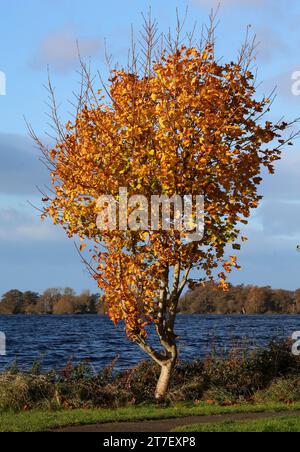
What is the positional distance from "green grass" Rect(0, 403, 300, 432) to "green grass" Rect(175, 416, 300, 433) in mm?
1831

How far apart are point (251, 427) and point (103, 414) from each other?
3.75 meters

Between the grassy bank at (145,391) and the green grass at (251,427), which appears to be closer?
the green grass at (251,427)

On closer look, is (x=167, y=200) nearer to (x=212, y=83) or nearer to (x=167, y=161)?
(x=167, y=161)

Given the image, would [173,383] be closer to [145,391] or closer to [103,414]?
[145,391]

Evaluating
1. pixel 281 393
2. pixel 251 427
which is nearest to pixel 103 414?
pixel 251 427

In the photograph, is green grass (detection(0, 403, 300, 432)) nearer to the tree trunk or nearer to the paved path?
the paved path

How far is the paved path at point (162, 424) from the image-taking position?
583 inches

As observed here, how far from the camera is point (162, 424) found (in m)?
15.4

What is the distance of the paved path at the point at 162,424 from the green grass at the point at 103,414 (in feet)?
1.08

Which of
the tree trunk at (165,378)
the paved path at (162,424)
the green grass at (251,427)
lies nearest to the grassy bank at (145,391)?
the tree trunk at (165,378)

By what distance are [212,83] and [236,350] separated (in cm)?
927

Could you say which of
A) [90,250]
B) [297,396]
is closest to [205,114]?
[90,250]

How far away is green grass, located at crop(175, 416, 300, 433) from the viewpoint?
14180mm

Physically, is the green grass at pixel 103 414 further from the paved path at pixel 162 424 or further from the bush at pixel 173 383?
the bush at pixel 173 383
